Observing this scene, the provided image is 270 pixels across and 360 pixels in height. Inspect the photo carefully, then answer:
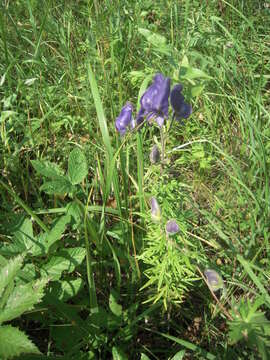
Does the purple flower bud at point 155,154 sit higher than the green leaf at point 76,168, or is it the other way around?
the purple flower bud at point 155,154

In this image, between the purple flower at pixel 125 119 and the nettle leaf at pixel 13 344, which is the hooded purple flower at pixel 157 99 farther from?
the nettle leaf at pixel 13 344

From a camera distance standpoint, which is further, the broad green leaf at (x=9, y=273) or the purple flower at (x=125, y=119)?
the purple flower at (x=125, y=119)

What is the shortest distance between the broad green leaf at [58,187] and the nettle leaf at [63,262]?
24 cm

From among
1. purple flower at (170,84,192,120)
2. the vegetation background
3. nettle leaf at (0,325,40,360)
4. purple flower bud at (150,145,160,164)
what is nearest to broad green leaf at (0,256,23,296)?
the vegetation background

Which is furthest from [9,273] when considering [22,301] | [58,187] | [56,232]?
[58,187]

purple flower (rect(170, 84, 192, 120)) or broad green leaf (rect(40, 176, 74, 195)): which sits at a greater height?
purple flower (rect(170, 84, 192, 120))

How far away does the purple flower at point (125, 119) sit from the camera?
1470mm

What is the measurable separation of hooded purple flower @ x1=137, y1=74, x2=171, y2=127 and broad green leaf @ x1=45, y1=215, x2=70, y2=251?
540 mm

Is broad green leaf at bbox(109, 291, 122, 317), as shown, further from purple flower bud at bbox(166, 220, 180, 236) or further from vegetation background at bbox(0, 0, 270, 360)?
purple flower bud at bbox(166, 220, 180, 236)

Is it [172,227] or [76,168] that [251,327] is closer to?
[172,227]

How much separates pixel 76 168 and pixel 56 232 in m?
0.29

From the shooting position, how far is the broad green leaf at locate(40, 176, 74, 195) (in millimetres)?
1462

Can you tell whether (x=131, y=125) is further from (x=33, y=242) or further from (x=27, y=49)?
(x=27, y=49)

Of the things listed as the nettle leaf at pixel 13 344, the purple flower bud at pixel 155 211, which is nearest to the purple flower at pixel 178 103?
the purple flower bud at pixel 155 211
